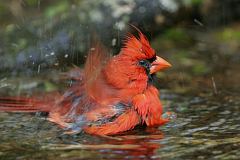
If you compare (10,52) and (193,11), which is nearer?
(10,52)

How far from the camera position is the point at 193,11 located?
9.03 metres

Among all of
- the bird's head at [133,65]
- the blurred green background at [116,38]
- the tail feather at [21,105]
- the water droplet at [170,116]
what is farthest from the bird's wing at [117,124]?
the blurred green background at [116,38]

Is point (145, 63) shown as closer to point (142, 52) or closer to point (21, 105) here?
point (142, 52)

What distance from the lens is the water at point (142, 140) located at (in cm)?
459

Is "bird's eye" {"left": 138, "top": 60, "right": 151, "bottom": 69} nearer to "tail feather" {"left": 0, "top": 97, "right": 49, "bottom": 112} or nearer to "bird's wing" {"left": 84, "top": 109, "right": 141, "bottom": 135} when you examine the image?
"bird's wing" {"left": 84, "top": 109, "right": 141, "bottom": 135}

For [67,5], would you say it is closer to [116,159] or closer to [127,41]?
[127,41]

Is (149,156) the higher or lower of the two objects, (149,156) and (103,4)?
the lower

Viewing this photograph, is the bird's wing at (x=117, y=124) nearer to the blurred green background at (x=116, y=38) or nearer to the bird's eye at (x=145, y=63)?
Result: the bird's eye at (x=145, y=63)

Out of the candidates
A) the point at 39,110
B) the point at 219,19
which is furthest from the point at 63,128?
the point at 219,19

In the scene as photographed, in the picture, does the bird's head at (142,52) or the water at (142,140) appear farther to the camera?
the bird's head at (142,52)

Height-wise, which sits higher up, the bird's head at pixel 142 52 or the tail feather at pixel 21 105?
the bird's head at pixel 142 52

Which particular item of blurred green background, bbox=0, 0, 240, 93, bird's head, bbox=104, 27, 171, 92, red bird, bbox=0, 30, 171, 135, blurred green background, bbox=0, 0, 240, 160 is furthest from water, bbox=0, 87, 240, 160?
blurred green background, bbox=0, 0, 240, 93

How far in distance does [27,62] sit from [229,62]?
258 centimetres

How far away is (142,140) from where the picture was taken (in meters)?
5.09
